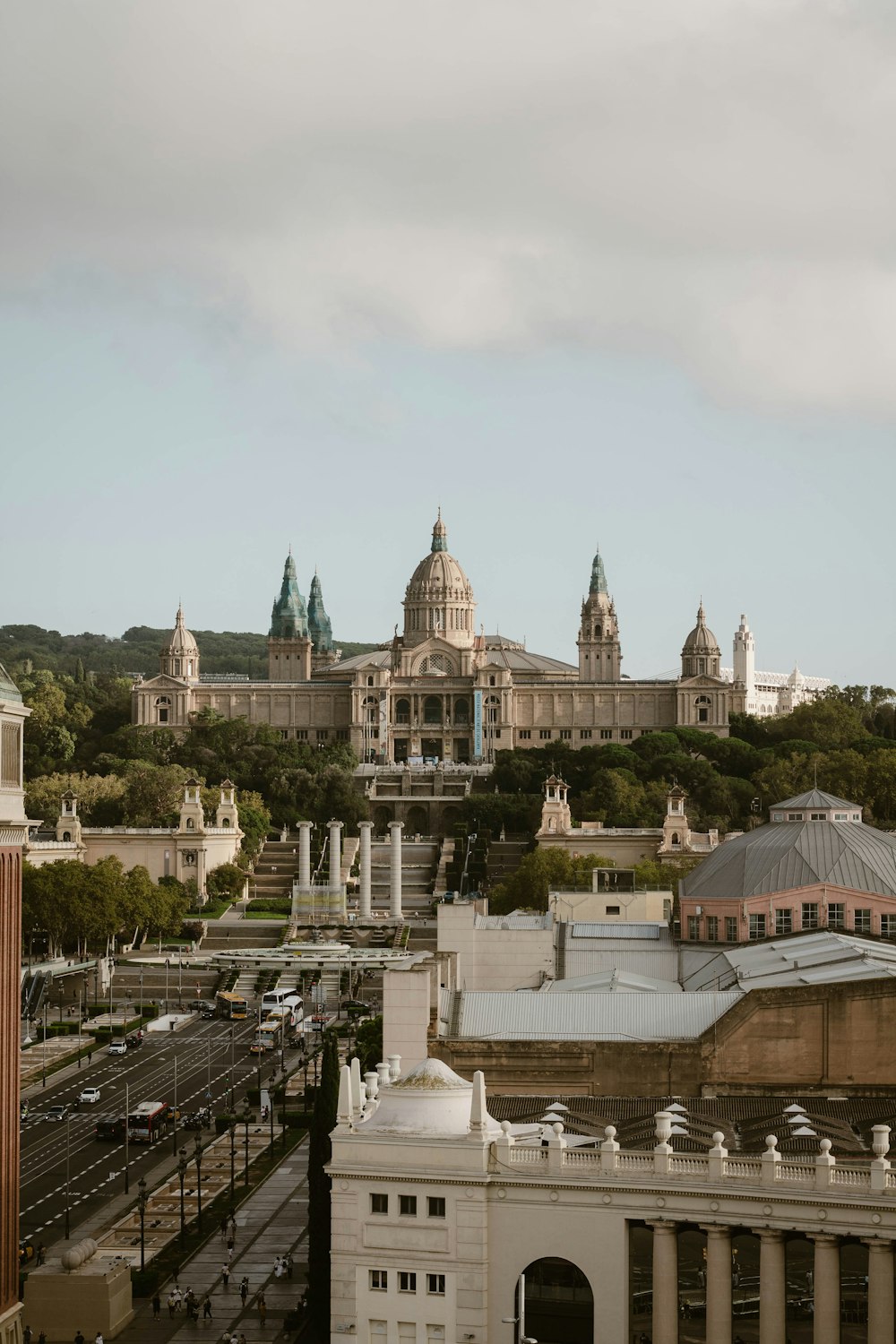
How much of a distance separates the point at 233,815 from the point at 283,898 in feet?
40.3

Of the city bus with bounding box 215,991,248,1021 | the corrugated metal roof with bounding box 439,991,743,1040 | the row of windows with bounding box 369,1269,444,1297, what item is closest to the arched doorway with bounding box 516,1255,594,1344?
the row of windows with bounding box 369,1269,444,1297

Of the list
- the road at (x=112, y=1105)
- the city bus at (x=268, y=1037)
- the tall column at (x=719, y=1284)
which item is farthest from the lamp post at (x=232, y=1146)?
the tall column at (x=719, y=1284)

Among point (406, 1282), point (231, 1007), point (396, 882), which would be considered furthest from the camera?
point (396, 882)

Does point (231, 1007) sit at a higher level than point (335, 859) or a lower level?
lower

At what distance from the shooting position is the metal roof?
91.6 meters

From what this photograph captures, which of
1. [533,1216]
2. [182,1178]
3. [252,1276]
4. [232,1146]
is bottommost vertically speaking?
[252,1276]

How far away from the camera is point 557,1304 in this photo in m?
50.0

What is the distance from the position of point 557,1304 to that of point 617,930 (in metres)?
39.8

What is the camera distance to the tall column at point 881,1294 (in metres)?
44.7

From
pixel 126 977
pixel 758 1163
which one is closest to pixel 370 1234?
pixel 758 1163

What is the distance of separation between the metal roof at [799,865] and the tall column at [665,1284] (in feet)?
145

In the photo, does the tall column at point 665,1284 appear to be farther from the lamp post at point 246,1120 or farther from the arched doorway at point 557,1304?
the lamp post at point 246,1120

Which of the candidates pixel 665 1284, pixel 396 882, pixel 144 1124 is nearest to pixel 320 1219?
pixel 665 1284

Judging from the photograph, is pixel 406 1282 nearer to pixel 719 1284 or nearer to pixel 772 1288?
pixel 719 1284
